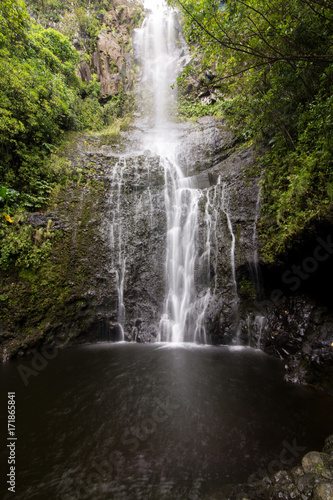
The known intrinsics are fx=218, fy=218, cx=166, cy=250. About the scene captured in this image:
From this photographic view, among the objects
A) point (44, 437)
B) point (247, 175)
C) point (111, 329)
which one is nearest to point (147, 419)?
point (44, 437)

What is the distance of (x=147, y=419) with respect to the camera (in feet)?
11.3

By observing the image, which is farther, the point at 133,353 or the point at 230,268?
the point at 230,268

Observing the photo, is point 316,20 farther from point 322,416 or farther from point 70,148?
point 70,148

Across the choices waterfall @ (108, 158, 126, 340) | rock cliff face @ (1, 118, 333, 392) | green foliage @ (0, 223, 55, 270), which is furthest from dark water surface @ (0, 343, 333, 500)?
green foliage @ (0, 223, 55, 270)

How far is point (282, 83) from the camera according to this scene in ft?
19.1

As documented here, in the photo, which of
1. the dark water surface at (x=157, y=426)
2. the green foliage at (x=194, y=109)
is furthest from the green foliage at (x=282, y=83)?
the green foliage at (x=194, y=109)

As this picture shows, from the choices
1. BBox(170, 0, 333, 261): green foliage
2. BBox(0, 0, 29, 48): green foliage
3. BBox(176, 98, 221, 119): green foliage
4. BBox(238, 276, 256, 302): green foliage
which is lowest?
BBox(238, 276, 256, 302): green foliage

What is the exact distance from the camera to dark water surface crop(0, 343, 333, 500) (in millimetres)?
2439

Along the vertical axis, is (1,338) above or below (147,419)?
above

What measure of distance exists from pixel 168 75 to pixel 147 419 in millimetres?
21792

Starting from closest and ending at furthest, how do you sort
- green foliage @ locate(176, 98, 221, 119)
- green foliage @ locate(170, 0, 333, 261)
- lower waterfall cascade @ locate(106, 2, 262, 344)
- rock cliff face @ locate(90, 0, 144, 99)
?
green foliage @ locate(170, 0, 333, 261) → lower waterfall cascade @ locate(106, 2, 262, 344) → green foliage @ locate(176, 98, 221, 119) → rock cliff face @ locate(90, 0, 144, 99)

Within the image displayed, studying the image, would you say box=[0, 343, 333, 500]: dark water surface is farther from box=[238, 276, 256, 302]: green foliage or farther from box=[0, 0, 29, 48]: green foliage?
box=[0, 0, 29, 48]: green foliage

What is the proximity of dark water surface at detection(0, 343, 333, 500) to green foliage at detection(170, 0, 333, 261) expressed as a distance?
136 inches

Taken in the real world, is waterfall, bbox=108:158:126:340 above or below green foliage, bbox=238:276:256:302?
above
